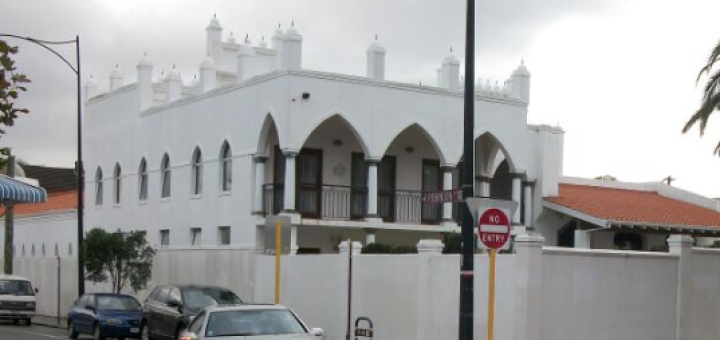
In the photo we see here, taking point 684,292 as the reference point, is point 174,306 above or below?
below

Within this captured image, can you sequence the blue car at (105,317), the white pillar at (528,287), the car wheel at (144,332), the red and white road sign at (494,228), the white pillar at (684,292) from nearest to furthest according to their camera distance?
1. the red and white road sign at (494,228)
2. the white pillar at (528,287)
3. the white pillar at (684,292)
4. the car wheel at (144,332)
5. the blue car at (105,317)

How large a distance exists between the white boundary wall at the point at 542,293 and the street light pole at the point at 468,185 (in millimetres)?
5286

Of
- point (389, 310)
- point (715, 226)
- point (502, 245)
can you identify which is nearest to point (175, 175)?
point (389, 310)

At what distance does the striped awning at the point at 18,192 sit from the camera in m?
14.3

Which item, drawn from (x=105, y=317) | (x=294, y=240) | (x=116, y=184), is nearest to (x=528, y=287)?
(x=294, y=240)

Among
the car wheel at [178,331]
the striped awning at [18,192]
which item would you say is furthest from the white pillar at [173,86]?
the striped awning at [18,192]

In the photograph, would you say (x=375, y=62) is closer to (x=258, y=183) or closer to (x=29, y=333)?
(x=258, y=183)

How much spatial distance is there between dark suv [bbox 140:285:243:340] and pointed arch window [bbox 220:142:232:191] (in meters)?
→ 8.87

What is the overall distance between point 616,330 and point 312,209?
528 inches

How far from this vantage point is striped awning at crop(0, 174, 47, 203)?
14336 mm

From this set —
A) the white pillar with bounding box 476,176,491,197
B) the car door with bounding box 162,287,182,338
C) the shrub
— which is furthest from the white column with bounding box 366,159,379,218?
the car door with bounding box 162,287,182,338

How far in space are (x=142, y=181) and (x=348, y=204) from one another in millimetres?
10063

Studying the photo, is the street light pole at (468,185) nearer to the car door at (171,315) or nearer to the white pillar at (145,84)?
the car door at (171,315)

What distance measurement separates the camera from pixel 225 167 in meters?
35.6
